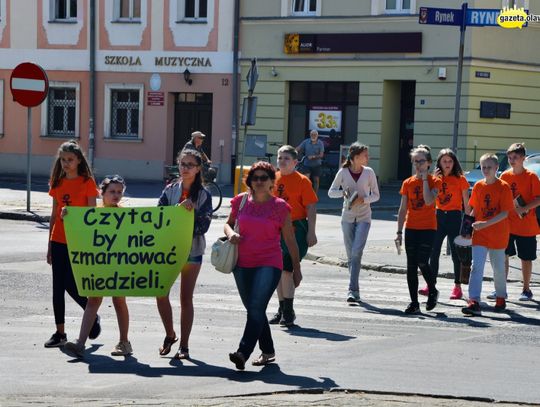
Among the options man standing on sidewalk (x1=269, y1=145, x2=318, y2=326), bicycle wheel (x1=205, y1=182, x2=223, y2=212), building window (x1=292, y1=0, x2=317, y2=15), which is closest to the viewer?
man standing on sidewalk (x1=269, y1=145, x2=318, y2=326)

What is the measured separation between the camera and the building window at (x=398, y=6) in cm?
3412

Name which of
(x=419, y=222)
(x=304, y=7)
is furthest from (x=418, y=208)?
(x=304, y=7)

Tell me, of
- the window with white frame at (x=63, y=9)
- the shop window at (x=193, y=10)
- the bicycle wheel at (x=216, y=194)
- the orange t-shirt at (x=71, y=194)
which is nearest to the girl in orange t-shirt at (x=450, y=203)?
the orange t-shirt at (x=71, y=194)

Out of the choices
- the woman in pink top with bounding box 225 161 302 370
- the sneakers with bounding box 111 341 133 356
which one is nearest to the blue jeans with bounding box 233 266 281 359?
the woman in pink top with bounding box 225 161 302 370

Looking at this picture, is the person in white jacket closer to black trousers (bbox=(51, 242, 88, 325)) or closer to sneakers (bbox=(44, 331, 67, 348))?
black trousers (bbox=(51, 242, 88, 325))

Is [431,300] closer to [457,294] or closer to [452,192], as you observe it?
[457,294]

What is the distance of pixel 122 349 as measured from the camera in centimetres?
1022

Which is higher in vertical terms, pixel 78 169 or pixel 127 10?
pixel 127 10

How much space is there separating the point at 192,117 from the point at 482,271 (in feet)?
82.2

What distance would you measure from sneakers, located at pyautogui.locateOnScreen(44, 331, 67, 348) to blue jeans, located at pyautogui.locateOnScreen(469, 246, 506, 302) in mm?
4617

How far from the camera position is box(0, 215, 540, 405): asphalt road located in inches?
339

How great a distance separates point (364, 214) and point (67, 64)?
2641cm

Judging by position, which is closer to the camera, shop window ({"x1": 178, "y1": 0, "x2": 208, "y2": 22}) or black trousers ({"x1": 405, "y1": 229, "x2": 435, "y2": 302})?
black trousers ({"x1": 405, "y1": 229, "x2": 435, "y2": 302})

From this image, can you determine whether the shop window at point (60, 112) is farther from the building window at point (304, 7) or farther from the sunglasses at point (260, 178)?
the sunglasses at point (260, 178)
